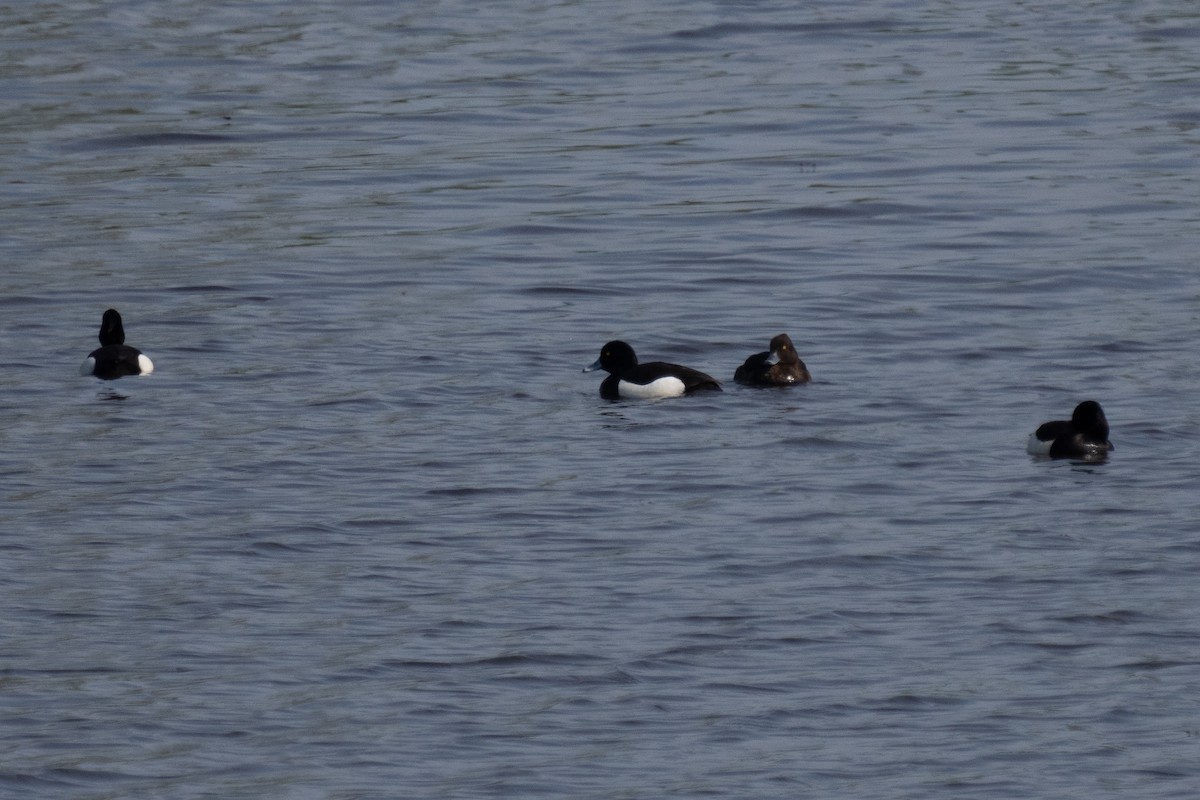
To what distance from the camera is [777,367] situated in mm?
16297

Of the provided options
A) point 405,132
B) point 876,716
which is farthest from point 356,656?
point 405,132

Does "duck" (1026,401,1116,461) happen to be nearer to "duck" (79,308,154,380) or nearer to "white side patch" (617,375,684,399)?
"white side patch" (617,375,684,399)

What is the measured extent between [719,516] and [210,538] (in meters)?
2.82

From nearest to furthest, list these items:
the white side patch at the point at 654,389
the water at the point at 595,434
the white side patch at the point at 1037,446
A: the water at the point at 595,434 → the white side patch at the point at 1037,446 → the white side patch at the point at 654,389

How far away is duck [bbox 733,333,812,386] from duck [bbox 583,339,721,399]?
12.3 inches

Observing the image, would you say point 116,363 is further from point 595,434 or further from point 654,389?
point 654,389

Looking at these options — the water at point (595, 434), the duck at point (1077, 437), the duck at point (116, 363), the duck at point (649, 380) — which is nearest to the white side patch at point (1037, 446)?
the duck at point (1077, 437)

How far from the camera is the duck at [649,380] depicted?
16281mm

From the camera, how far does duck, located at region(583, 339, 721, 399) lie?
53.4 feet

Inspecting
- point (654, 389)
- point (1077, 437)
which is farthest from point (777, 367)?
point (1077, 437)

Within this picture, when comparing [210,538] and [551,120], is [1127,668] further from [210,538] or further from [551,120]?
[551,120]

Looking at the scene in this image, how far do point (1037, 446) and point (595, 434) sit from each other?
297 cm

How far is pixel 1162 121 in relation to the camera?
2727 cm

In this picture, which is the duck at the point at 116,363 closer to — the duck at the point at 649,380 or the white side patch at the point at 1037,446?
the duck at the point at 649,380
